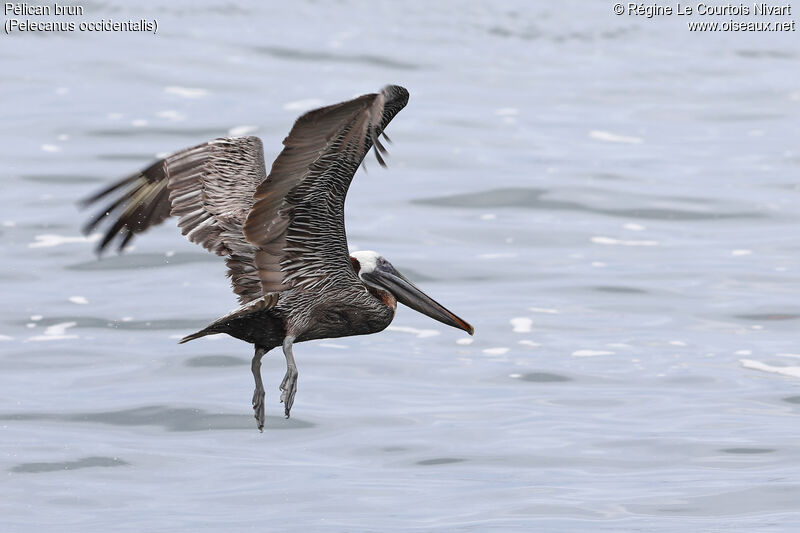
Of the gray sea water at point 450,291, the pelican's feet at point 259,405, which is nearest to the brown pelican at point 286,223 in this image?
the pelican's feet at point 259,405

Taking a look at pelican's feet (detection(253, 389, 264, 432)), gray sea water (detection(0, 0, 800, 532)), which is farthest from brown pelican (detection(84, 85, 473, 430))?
gray sea water (detection(0, 0, 800, 532))

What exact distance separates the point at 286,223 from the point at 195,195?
127 centimetres

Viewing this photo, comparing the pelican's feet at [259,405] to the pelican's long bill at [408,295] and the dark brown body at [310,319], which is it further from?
the pelican's long bill at [408,295]

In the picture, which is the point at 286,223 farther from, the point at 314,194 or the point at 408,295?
the point at 408,295

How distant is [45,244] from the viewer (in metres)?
17.3

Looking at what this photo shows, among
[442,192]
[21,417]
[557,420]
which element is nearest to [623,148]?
[442,192]

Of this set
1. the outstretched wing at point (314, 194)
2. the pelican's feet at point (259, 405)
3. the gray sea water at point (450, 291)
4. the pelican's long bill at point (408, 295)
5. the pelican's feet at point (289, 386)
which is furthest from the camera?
the gray sea water at point (450, 291)

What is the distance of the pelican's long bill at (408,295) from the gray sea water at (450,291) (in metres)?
2.15

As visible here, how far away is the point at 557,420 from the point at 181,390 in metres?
3.14

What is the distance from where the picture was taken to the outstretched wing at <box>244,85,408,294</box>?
688 centimetres

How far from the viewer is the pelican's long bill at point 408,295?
28.0 ft

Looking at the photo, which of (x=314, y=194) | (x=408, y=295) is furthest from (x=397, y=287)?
(x=314, y=194)

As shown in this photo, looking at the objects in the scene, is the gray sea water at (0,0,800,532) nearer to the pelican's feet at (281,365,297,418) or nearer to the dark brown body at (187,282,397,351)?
the dark brown body at (187,282,397,351)

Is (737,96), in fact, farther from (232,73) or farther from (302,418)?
(302,418)
